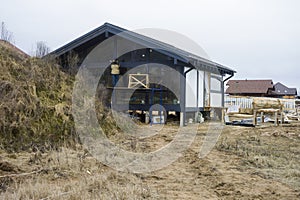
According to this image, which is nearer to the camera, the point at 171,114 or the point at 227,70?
the point at 171,114

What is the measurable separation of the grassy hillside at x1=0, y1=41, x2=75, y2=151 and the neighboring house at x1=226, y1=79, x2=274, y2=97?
3427 cm

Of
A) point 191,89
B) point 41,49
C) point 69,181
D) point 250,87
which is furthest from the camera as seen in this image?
point 250,87

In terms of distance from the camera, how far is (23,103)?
628cm

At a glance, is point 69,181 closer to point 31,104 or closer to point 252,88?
point 31,104

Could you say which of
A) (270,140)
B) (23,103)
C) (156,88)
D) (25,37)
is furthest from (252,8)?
(25,37)

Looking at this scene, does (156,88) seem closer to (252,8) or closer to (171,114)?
(171,114)

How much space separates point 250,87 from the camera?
39.5m

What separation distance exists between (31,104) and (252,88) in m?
36.7

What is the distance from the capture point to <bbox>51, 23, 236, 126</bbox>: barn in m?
11.5

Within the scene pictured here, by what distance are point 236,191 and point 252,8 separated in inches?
422

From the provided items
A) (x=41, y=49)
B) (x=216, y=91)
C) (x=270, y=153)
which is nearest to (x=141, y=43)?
(x=41, y=49)

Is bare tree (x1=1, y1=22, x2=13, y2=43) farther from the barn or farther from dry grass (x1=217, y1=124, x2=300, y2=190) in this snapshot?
dry grass (x1=217, y1=124, x2=300, y2=190)

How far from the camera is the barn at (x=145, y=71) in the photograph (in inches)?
452

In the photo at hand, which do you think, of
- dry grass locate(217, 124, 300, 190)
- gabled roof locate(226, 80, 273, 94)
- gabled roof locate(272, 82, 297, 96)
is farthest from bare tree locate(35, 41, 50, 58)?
gabled roof locate(272, 82, 297, 96)
